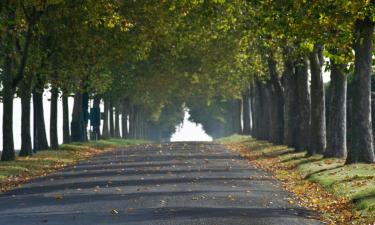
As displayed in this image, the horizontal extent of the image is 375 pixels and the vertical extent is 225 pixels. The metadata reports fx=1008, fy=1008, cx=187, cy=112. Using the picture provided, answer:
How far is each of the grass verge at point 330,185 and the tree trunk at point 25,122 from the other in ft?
39.9

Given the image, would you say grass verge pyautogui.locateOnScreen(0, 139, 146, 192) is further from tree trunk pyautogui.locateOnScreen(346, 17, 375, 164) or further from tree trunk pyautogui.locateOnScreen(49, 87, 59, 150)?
tree trunk pyautogui.locateOnScreen(346, 17, 375, 164)

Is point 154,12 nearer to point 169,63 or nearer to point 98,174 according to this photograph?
point 98,174

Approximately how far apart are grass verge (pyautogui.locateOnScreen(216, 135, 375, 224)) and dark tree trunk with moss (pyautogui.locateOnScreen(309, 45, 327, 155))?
930 mm

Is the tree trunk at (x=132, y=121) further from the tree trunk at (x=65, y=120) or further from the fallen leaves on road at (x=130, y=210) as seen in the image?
the fallen leaves on road at (x=130, y=210)

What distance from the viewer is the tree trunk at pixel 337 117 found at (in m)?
38.9

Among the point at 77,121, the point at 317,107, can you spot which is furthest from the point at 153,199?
the point at 77,121

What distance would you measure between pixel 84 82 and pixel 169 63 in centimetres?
2268

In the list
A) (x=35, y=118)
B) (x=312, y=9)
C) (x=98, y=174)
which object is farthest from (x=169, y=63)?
(x=312, y=9)

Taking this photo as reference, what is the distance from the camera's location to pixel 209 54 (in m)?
75.0

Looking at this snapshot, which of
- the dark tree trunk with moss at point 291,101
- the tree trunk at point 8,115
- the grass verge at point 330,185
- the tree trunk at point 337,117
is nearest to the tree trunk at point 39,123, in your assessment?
the tree trunk at point 8,115

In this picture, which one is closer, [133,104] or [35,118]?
[35,118]

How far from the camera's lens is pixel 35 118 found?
5550 centimetres

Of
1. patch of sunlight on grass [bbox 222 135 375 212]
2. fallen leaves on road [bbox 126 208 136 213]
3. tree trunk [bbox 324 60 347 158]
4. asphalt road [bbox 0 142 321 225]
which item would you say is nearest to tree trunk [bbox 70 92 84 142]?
patch of sunlight on grass [bbox 222 135 375 212]

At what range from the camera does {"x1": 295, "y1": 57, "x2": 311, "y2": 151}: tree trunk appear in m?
47.9
